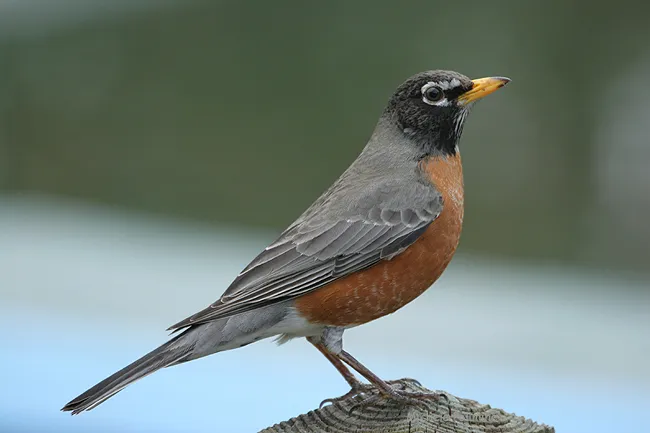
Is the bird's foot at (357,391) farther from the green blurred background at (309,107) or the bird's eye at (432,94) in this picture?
the green blurred background at (309,107)

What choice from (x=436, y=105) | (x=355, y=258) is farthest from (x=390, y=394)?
(x=436, y=105)

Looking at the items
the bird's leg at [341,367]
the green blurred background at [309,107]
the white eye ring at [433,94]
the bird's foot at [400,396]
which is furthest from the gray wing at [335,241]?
the green blurred background at [309,107]

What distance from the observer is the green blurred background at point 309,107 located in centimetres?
1462

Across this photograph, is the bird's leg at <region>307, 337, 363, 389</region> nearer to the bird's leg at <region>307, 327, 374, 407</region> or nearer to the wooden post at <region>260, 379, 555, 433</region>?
the bird's leg at <region>307, 327, 374, 407</region>

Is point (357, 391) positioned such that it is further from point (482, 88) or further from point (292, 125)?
point (292, 125)

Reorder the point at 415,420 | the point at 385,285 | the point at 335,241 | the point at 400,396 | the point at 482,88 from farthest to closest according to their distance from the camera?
the point at 482,88
the point at 335,241
the point at 385,285
the point at 400,396
the point at 415,420

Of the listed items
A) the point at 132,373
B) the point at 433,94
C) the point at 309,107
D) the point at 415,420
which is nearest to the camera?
the point at 415,420

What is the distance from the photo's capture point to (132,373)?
3.68 metres

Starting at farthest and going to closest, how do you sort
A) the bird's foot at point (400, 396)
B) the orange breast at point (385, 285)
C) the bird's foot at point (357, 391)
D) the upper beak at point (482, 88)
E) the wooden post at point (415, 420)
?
the upper beak at point (482, 88) < the orange breast at point (385, 285) < the bird's foot at point (357, 391) < the bird's foot at point (400, 396) < the wooden post at point (415, 420)

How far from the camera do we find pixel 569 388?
5.77 m

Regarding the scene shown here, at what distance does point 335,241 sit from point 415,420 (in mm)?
1435

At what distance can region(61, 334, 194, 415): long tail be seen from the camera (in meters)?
3.44

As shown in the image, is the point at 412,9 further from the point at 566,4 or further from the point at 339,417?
the point at 339,417

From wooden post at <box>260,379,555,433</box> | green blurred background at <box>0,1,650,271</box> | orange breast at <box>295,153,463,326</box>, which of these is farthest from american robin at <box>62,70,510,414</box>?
green blurred background at <box>0,1,650,271</box>
